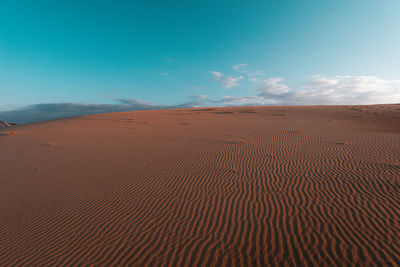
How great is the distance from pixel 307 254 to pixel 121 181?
5584 mm

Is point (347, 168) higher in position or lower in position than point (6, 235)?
higher

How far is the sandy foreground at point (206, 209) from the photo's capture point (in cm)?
319

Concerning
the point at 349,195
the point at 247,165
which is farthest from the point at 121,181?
the point at 349,195

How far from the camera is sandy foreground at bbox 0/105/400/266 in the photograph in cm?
319

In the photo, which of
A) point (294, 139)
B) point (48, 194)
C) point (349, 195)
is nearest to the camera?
point (349, 195)

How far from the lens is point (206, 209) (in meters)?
4.39

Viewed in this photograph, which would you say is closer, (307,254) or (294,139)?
(307,254)

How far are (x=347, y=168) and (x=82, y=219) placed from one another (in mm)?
8465

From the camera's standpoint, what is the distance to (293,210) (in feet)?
13.6

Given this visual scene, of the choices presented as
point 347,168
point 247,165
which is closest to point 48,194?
point 247,165

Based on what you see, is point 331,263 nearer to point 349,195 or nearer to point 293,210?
point 293,210

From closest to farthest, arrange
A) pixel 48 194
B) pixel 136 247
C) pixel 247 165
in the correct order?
1. pixel 136 247
2. pixel 48 194
3. pixel 247 165

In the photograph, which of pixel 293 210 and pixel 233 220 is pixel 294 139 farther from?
pixel 233 220

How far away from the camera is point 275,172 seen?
630 cm
